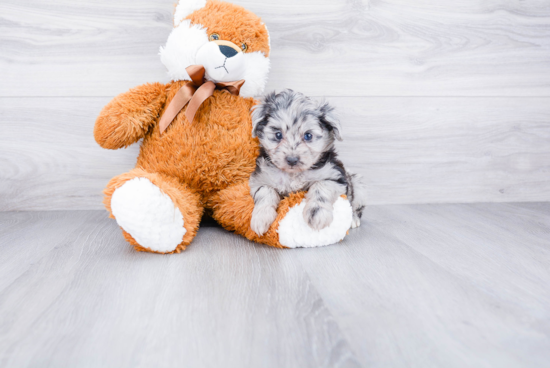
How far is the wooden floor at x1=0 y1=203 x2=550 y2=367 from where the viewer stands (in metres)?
0.70

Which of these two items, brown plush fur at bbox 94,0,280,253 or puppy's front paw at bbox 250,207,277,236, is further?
brown plush fur at bbox 94,0,280,253

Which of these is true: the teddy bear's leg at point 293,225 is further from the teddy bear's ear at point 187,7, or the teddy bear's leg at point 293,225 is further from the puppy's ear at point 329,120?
the teddy bear's ear at point 187,7

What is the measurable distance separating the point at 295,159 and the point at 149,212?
18.2 inches

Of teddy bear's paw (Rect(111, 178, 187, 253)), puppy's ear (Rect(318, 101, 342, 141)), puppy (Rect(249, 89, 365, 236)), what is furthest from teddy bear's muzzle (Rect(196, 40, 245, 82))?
teddy bear's paw (Rect(111, 178, 187, 253))

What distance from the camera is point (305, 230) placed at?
126 cm

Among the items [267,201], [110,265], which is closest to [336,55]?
[267,201]

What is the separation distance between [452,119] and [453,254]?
879mm

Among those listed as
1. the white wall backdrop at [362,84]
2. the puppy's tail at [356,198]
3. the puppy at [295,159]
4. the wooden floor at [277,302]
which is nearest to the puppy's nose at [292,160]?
the puppy at [295,159]

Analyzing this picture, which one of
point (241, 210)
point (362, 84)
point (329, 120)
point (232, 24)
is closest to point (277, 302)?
point (241, 210)

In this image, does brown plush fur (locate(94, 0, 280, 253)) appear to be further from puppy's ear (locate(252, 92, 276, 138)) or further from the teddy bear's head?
puppy's ear (locate(252, 92, 276, 138))

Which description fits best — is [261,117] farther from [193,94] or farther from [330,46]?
[330,46]

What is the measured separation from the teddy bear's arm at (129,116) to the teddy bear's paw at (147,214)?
273 mm

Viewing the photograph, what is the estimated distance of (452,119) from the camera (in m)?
1.87

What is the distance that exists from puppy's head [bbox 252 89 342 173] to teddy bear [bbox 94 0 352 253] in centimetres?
14
